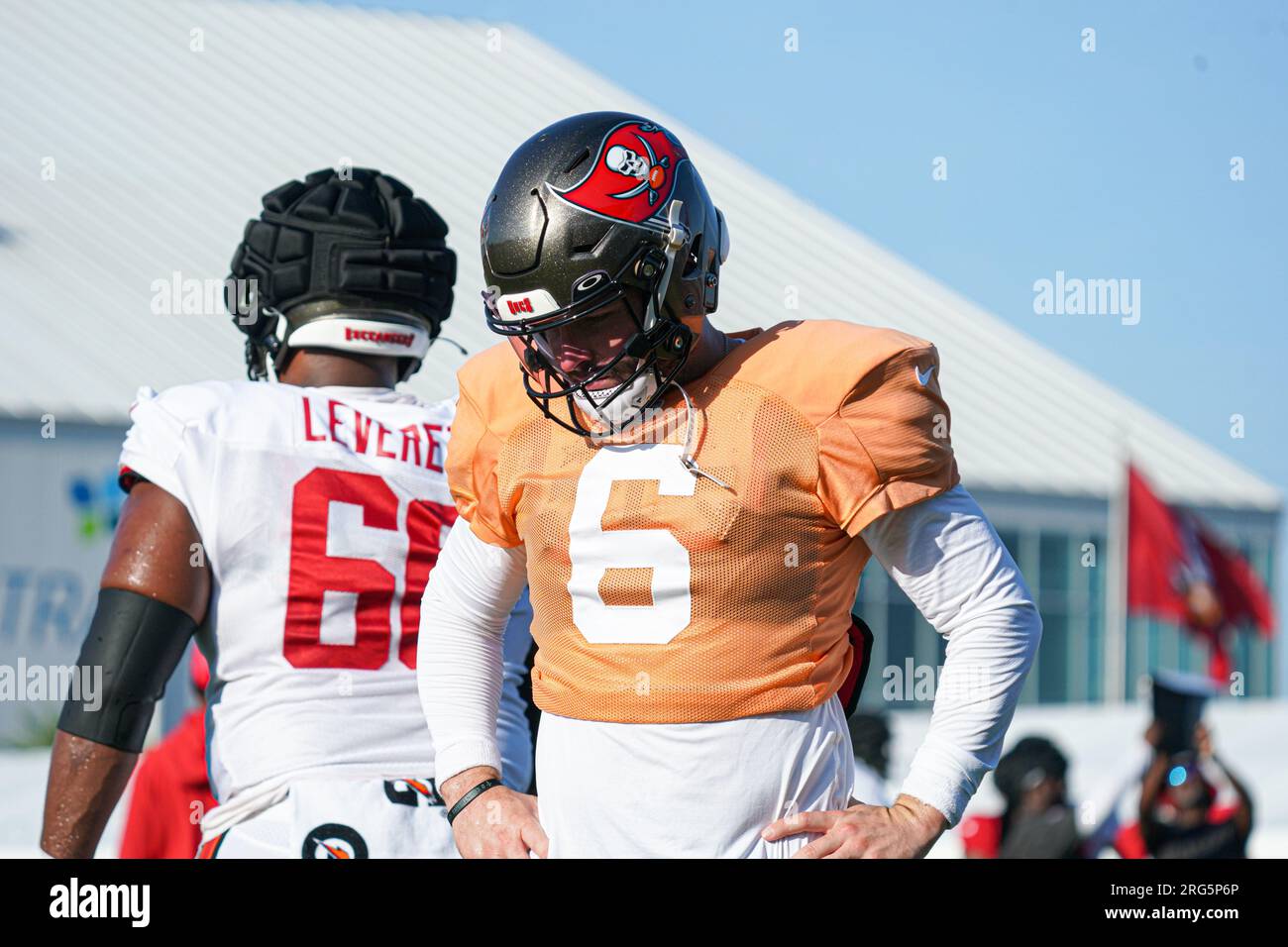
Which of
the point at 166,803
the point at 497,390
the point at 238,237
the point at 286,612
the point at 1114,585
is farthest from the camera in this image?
the point at 1114,585

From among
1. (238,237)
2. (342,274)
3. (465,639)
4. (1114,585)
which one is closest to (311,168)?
(238,237)

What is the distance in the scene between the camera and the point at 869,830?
2.21 metres

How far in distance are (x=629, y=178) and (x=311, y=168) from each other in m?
24.8

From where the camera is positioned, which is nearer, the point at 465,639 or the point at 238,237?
the point at 465,639

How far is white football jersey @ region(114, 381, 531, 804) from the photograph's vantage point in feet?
10.1

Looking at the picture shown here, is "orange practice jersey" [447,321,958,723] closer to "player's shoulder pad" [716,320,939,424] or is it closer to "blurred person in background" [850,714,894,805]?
"player's shoulder pad" [716,320,939,424]

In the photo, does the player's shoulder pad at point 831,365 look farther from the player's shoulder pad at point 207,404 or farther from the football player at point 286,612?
the player's shoulder pad at point 207,404

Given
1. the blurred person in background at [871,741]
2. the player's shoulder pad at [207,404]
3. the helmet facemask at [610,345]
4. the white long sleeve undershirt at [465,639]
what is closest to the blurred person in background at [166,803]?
the player's shoulder pad at [207,404]

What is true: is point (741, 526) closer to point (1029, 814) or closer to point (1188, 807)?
point (1029, 814)

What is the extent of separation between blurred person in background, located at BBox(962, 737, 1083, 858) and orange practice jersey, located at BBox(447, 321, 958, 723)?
17.6ft

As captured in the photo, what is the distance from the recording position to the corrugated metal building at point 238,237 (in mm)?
19016

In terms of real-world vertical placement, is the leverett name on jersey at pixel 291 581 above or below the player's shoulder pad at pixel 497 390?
below

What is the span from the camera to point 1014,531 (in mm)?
25219
